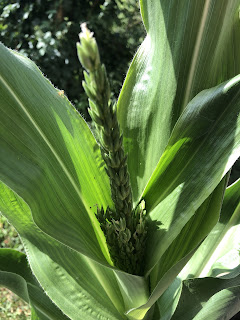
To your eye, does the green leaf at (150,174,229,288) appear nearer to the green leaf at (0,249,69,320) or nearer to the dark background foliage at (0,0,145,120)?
the green leaf at (0,249,69,320)

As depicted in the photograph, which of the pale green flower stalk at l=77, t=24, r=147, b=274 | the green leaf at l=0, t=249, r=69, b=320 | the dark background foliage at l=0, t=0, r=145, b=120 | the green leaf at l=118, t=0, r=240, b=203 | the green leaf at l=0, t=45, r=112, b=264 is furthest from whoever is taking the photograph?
the dark background foliage at l=0, t=0, r=145, b=120

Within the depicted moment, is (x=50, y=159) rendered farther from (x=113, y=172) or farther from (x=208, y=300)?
(x=208, y=300)

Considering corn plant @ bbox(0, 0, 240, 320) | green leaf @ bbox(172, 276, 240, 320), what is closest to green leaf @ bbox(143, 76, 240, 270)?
corn plant @ bbox(0, 0, 240, 320)

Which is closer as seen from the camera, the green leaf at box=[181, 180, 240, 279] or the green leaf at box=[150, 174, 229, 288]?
the green leaf at box=[150, 174, 229, 288]

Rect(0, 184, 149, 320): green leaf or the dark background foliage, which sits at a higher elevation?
the dark background foliage

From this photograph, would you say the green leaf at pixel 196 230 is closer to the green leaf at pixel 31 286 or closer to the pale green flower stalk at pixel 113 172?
the pale green flower stalk at pixel 113 172

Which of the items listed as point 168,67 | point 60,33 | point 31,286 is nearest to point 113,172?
point 168,67

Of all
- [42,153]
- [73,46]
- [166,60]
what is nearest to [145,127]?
[166,60]

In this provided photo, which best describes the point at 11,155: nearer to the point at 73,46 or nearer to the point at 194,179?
the point at 194,179
